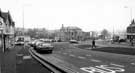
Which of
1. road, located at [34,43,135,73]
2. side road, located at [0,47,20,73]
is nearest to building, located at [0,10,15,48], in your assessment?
side road, located at [0,47,20,73]

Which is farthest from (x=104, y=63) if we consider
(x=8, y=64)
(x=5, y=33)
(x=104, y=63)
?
(x=5, y=33)

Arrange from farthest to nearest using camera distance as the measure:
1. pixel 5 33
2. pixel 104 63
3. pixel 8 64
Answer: pixel 5 33 < pixel 104 63 < pixel 8 64

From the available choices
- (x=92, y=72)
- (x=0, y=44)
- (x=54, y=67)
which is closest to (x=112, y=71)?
(x=92, y=72)

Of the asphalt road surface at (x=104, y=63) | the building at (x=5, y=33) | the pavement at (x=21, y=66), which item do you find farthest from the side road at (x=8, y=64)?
the asphalt road surface at (x=104, y=63)

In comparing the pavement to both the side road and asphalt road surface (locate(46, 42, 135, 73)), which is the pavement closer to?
the side road

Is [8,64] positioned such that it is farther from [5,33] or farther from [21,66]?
[5,33]

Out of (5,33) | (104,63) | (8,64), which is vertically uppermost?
(5,33)

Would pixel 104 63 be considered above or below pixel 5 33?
below

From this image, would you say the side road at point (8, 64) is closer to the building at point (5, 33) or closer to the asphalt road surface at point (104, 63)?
the building at point (5, 33)

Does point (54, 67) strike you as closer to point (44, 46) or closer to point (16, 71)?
point (16, 71)

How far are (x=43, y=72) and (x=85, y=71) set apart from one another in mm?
2592

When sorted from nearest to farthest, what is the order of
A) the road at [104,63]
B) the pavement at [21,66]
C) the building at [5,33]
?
the pavement at [21,66], the road at [104,63], the building at [5,33]

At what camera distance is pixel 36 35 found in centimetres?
12950

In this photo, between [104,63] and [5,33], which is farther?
[5,33]
